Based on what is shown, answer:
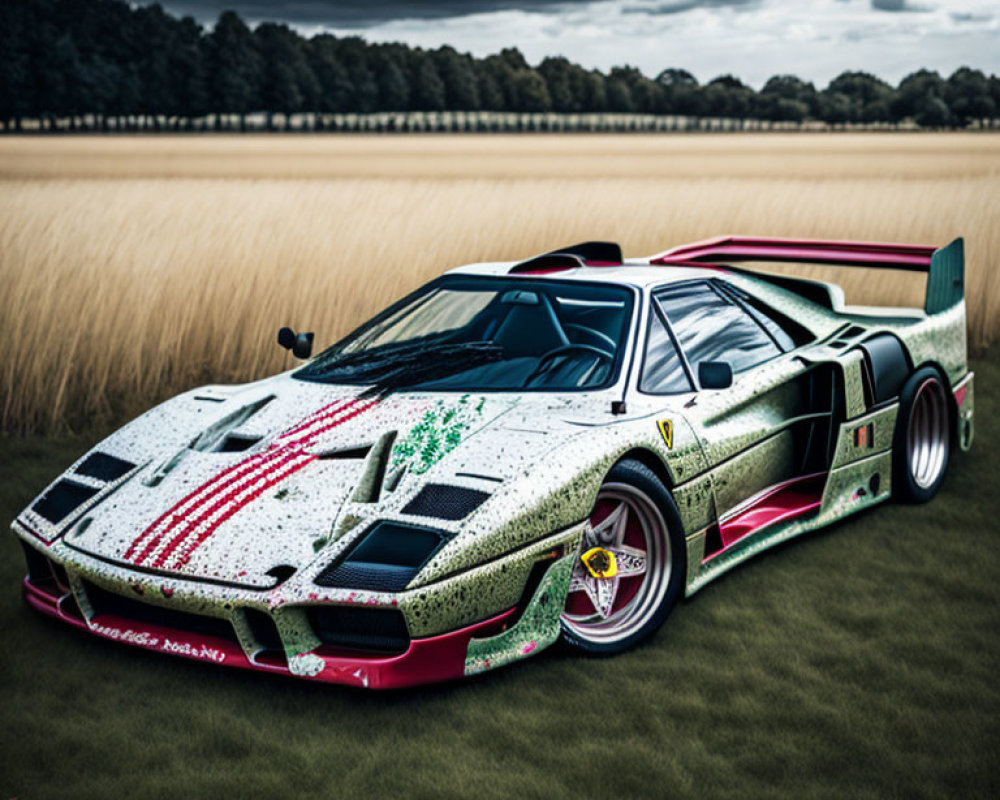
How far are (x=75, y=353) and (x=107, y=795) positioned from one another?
528 centimetres

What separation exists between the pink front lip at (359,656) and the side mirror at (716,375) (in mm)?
1208

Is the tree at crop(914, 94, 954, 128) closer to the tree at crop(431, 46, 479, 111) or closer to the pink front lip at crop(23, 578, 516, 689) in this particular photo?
the tree at crop(431, 46, 479, 111)

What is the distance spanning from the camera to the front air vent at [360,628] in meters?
3.26

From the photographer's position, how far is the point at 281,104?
142625mm

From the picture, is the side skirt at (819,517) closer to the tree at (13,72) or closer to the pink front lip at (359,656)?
the pink front lip at (359,656)

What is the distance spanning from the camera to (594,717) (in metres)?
3.37

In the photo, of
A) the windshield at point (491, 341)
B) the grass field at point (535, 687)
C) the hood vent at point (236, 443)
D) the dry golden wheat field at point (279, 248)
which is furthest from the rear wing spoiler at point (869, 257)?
the dry golden wheat field at point (279, 248)

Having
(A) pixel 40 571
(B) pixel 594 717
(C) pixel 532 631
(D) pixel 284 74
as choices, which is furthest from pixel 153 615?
(D) pixel 284 74

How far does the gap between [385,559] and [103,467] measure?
1.38 metres

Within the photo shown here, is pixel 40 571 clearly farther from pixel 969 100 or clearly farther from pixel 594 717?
pixel 969 100

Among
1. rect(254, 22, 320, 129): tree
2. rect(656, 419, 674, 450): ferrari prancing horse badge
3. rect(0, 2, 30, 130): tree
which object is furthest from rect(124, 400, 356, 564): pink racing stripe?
rect(254, 22, 320, 129): tree

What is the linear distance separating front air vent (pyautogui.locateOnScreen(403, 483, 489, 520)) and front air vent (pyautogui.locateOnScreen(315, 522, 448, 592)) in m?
0.07

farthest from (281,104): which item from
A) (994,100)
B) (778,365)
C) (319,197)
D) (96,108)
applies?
(778,365)

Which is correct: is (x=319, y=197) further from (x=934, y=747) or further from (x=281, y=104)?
(x=281, y=104)
